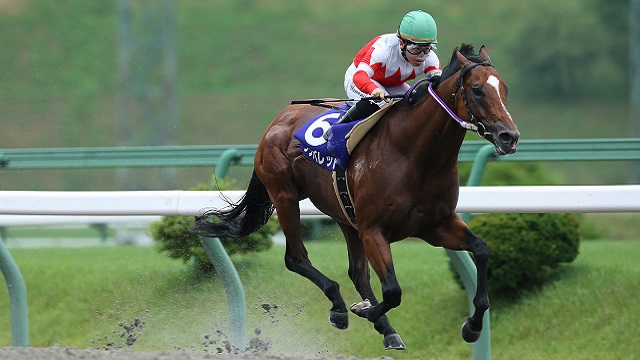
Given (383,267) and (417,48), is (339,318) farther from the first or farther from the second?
(417,48)

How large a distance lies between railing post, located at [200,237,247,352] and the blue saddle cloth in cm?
70

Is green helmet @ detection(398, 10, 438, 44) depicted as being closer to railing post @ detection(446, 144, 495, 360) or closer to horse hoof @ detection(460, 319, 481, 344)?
railing post @ detection(446, 144, 495, 360)

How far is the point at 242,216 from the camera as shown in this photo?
521cm

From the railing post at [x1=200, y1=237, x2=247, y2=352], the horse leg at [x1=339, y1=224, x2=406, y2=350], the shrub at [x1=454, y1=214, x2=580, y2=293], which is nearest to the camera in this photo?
the horse leg at [x1=339, y1=224, x2=406, y2=350]

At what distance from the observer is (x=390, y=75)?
461cm

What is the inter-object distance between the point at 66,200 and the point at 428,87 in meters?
2.04

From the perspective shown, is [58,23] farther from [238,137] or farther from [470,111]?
[470,111]

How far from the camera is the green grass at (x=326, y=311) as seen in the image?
222 inches

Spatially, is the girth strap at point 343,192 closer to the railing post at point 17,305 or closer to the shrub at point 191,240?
the shrub at point 191,240

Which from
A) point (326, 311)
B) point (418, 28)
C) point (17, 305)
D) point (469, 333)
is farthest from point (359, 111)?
point (17, 305)

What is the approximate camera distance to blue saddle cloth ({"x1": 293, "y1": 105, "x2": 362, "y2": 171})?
14.9ft

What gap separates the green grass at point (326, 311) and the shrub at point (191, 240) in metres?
0.09

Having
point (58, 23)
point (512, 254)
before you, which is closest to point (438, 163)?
point (512, 254)

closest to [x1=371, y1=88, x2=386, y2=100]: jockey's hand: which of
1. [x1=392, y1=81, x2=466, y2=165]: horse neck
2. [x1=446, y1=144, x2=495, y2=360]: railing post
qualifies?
[x1=392, y1=81, x2=466, y2=165]: horse neck
